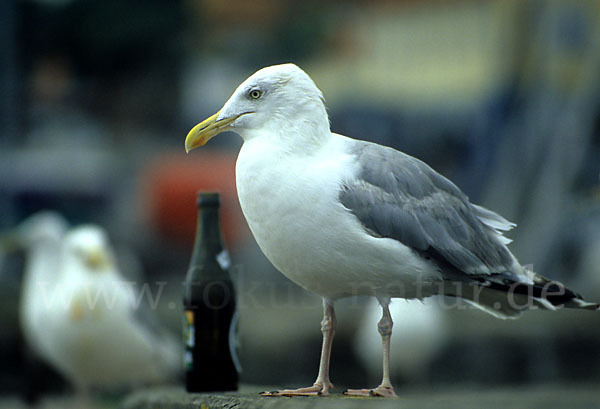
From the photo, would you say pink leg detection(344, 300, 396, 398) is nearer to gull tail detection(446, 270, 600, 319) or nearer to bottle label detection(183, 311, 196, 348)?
gull tail detection(446, 270, 600, 319)

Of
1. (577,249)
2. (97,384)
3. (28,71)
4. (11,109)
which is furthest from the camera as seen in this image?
(28,71)

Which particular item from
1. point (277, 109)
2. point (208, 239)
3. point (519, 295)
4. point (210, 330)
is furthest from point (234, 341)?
point (519, 295)

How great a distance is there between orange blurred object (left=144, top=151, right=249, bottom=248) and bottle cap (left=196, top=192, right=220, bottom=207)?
10.7 meters

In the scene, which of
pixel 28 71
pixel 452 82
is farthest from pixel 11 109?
pixel 452 82

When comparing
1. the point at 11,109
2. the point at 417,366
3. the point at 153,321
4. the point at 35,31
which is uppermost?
the point at 35,31

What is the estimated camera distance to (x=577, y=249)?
11.1m

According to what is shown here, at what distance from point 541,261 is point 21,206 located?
1069cm

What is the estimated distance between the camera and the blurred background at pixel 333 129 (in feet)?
28.8

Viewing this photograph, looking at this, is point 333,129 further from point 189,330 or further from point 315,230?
point 315,230

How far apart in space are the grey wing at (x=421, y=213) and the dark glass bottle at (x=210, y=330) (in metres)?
1.05

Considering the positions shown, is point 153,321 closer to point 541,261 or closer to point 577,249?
point 541,261

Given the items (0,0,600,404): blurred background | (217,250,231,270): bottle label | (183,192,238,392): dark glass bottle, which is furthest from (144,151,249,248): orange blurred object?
(183,192,238,392): dark glass bottle

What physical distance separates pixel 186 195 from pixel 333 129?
3741 mm

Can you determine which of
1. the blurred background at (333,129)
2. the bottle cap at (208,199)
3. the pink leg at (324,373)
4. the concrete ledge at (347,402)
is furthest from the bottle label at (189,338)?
the blurred background at (333,129)
